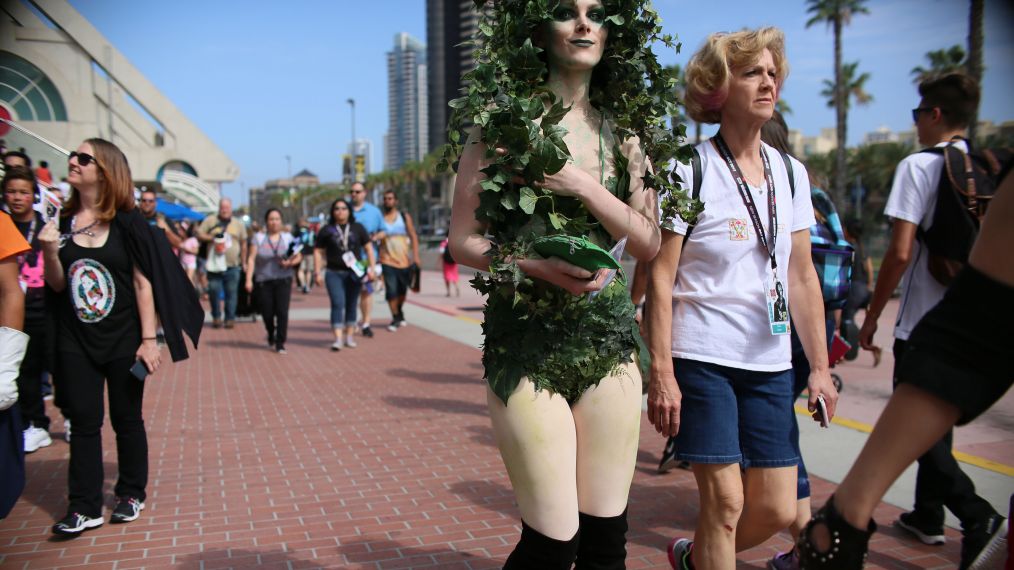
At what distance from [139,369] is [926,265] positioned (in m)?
4.05

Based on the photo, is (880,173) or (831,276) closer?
(831,276)

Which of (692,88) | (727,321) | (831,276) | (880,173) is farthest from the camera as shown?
(880,173)

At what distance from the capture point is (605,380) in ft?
8.11

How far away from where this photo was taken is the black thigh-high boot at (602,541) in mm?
2504

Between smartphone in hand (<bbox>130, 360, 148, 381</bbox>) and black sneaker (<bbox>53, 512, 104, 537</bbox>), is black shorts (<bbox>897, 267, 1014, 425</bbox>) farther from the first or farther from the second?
black sneaker (<bbox>53, 512, 104, 537</bbox>)

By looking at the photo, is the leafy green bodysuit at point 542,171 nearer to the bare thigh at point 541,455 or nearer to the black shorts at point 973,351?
the bare thigh at point 541,455

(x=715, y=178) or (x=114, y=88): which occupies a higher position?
(x=114, y=88)

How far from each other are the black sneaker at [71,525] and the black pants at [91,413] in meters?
0.03

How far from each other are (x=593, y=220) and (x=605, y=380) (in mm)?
493

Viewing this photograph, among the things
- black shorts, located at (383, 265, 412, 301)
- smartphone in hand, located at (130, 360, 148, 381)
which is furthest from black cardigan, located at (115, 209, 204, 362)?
black shorts, located at (383, 265, 412, 301)

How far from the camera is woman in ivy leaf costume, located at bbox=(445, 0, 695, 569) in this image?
235 cm

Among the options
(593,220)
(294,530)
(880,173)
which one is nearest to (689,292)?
(593,220)

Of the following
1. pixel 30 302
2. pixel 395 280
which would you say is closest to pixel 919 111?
pixel 30 302

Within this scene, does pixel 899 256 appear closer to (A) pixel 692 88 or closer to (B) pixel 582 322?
(A) pixel 692 88
